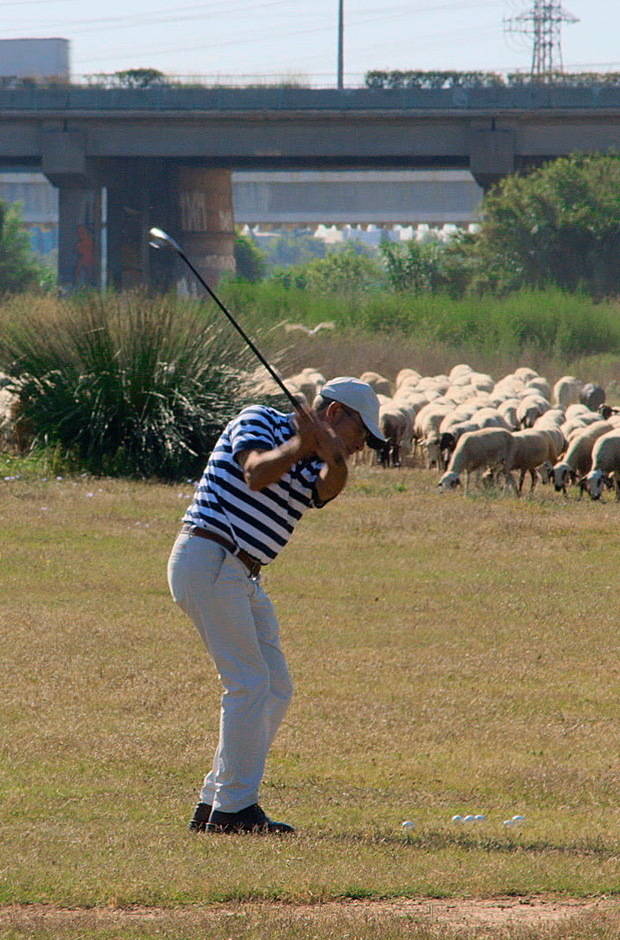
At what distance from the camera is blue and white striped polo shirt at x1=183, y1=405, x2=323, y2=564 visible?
5.93 meters

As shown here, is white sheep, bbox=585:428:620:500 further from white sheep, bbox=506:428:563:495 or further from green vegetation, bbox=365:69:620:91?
green vegetation, bbox=365:69:620:91

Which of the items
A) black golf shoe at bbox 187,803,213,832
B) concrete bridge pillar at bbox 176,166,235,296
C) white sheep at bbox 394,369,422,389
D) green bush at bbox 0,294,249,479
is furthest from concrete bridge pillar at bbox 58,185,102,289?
black golf shoe at bbox 187,803,213,832

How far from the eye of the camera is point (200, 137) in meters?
54.4

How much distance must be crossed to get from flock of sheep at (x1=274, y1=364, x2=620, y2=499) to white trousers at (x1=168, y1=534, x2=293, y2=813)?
13.6 meters

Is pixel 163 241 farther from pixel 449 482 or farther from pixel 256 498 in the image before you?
pixel 449 482

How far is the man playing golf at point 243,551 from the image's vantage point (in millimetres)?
5848

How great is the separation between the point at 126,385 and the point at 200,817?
14349 millimetres

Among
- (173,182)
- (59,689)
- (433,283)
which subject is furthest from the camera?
(173,182)

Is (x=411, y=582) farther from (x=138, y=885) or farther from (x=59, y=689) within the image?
(x=138, y=885)

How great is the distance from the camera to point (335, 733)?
8438 millimetres

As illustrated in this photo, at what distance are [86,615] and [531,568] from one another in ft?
14.8

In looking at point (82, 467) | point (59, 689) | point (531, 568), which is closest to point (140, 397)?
point (82, 467)

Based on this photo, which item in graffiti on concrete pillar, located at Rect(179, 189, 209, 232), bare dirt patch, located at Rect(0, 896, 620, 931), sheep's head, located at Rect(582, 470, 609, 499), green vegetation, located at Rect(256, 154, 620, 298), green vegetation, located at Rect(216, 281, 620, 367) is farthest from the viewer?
graffiti on concrete pillar, located at Rect(179, 189, 209, 232)

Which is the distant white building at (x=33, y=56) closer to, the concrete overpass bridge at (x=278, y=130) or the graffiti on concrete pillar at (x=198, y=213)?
the graffiti on concrete pillar at (x=198, y=213)
